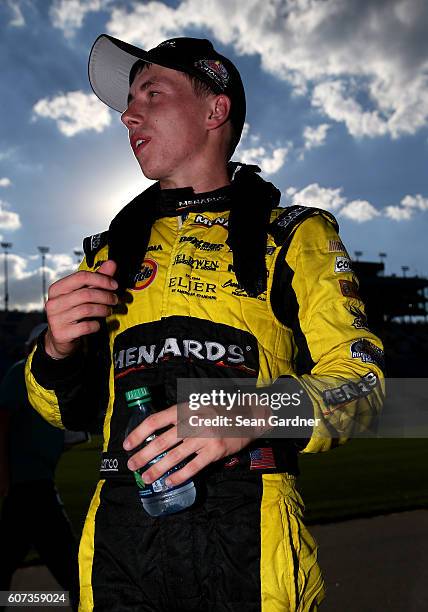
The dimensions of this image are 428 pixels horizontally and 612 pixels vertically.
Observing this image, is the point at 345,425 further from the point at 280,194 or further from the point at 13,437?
the point at 13,437

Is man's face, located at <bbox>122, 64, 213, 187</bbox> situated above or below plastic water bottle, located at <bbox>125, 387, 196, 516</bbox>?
above

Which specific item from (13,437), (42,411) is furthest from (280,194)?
(13,437)

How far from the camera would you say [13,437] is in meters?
3.83

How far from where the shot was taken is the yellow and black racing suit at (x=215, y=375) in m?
1.57

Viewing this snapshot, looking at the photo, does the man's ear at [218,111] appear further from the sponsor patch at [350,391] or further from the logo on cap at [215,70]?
the sponsor patch at [350,391]

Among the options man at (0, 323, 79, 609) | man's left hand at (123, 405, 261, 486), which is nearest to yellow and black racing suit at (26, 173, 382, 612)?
man's left hand at (123, 405, 261, 486)

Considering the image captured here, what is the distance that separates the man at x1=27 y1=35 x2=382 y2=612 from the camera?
1.57 meters

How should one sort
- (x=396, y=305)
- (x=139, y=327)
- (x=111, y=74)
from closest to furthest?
(x=139, y=327)
(x=111, y=74)
(x=396, y=305)

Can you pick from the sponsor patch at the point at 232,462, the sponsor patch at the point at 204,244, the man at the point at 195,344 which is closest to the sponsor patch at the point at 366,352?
the man at the point at 195,344

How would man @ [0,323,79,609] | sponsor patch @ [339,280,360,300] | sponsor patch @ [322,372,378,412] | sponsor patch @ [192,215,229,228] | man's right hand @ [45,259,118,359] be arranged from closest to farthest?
1. sponsor patch @ [322,372,378,412]
2. man's right hand @ [45,259,118,359]
3. sponsor patch @ [339,280,360,300]
4. sponsor patch @ [192,215,229,228]
5. man @ [0,323,79,609]

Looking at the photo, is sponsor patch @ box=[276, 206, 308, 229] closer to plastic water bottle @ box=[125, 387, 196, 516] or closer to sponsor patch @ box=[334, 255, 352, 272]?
sponsor patch @ box=[334, 255, 352, 272]

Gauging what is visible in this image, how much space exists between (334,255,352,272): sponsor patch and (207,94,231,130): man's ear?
2.49 ft

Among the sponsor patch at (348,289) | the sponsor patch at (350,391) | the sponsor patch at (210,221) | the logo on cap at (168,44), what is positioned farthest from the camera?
the logo on cap at (168,44)

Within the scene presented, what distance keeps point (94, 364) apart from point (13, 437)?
2163 mm
